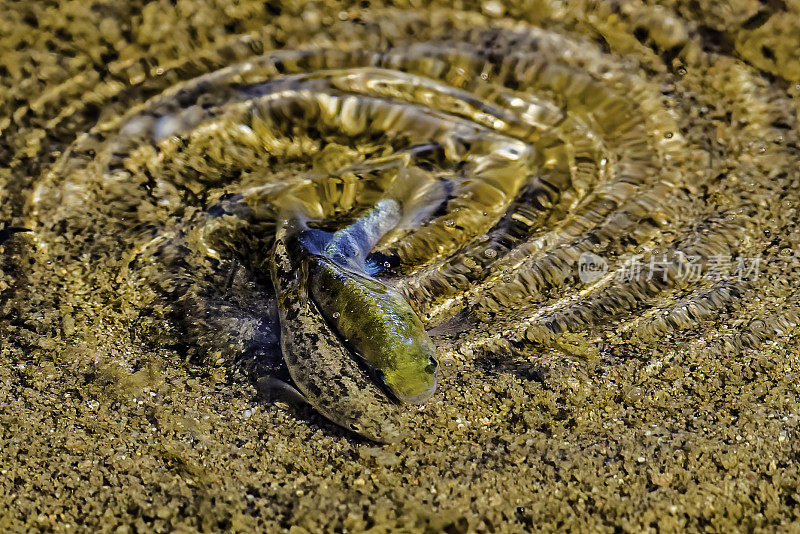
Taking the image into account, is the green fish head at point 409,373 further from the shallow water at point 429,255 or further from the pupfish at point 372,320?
the shallow water at point 429,255

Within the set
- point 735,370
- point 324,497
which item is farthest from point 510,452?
point 735,370

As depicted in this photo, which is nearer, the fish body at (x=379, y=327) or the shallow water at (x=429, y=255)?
the shallow water at (x=429, y=255)

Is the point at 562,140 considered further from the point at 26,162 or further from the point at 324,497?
the point at 26,162

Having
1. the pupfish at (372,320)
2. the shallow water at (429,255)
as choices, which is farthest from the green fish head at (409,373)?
the shallow water at (429,255)

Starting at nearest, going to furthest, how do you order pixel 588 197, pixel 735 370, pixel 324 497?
1. pixel 324 497
2. pixel 735 370
3. pixel 588 197

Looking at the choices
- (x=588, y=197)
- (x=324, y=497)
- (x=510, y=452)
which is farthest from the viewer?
(x=588, y=197)

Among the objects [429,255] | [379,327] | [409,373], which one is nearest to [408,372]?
[409,373]

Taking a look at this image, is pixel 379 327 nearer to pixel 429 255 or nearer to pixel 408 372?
pixel 408 372

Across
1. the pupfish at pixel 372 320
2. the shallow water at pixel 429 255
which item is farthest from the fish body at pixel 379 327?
the shallow water at pixel 429 255
